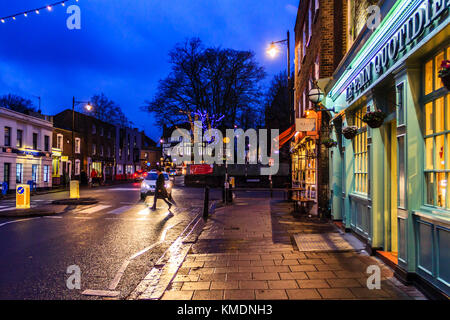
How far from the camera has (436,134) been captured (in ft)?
14.1

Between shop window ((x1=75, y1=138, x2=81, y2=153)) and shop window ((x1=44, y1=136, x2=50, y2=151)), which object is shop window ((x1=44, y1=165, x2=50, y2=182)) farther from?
shop window ((x1=75, y1=138, x2=81, y2=153))

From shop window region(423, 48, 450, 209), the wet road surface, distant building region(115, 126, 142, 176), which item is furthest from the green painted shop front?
distant building region(115, 126, 142, 176)

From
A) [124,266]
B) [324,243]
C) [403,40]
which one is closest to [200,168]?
[324,243]

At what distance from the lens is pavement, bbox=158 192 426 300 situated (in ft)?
14.6

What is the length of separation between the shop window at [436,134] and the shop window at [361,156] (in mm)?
2910

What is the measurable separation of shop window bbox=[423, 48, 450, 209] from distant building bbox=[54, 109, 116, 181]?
3913cm

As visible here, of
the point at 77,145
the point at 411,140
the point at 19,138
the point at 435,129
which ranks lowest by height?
the point at 411,140

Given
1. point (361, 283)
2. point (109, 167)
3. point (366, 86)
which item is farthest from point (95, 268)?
point (109, 167)

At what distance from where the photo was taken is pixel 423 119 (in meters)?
4.59

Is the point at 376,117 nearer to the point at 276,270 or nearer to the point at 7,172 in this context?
the point at 276,270

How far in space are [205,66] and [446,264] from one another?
118ft

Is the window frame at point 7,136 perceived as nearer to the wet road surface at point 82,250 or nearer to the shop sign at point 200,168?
the shop sign at point 200,168

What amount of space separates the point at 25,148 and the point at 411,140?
1251 inches
